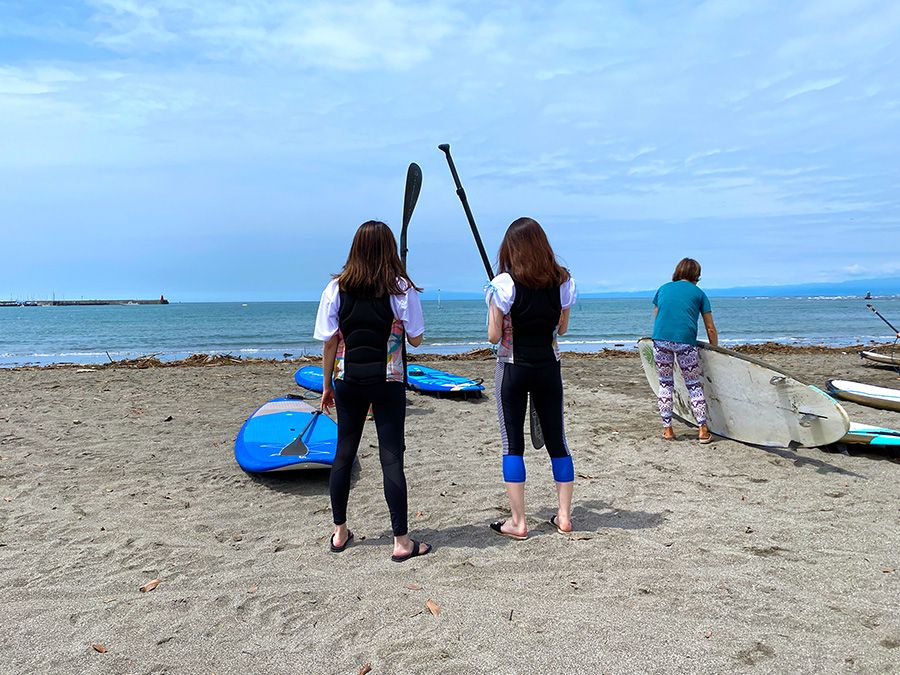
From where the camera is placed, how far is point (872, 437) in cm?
514

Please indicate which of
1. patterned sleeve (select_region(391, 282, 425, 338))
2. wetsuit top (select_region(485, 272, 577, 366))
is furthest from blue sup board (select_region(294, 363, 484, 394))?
patterned sleeve (select_region(391, 282, 425, 338))

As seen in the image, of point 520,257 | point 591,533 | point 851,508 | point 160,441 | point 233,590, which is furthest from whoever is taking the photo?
point 160,441

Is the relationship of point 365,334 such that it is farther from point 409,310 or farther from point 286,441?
point 286,441

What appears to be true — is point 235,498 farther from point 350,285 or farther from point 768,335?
point 768,335

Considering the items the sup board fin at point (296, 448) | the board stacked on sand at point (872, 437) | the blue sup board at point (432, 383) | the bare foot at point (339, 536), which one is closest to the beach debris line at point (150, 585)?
the bare foot at point (339, 536)

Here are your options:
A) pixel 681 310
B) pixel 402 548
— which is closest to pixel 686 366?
pixel 681 310

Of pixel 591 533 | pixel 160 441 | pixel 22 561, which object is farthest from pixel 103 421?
pixel 591 533

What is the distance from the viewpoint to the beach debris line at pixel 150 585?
9.86 ft

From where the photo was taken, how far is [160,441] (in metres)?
6.15

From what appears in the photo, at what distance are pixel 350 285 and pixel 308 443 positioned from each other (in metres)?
2.40

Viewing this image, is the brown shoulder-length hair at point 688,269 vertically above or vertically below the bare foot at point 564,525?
above

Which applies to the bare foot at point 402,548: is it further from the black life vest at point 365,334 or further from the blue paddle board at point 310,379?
the blue paddle board at point 310,379

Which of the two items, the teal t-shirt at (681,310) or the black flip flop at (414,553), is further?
the teal t-shirt at (681,310)

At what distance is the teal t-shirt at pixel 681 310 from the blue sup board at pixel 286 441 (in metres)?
3.18
